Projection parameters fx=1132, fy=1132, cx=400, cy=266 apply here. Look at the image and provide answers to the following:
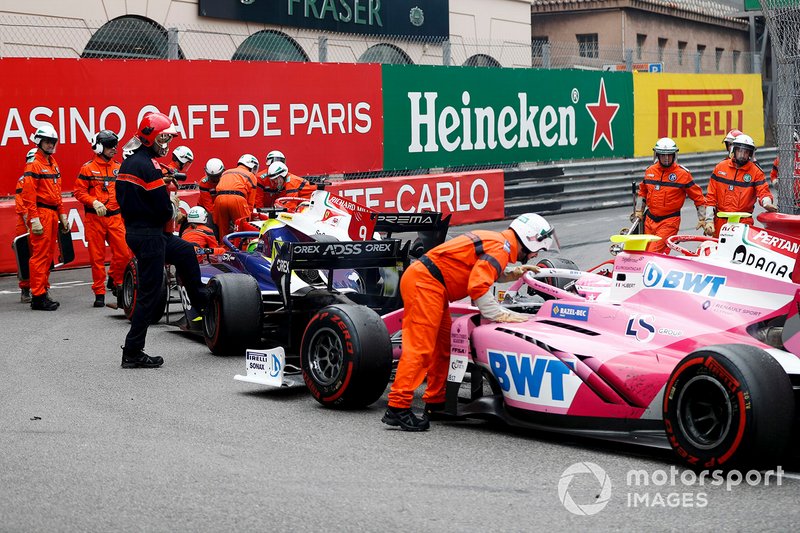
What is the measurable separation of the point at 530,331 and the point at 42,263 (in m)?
6.93

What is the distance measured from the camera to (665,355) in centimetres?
622

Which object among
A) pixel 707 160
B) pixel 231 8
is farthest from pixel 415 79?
pixel 707 160

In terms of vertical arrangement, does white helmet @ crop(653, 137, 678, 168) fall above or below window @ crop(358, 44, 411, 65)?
below

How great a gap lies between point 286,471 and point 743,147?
7.78 meters

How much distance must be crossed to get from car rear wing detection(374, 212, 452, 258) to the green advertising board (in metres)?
8.47

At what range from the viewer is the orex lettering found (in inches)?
742

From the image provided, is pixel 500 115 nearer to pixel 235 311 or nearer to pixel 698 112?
pixel 698 112

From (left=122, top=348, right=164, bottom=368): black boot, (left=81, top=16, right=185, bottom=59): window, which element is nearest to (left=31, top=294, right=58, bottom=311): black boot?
(left=122, top=348, right=164, bottom=368): black boot

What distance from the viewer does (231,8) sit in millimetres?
20281

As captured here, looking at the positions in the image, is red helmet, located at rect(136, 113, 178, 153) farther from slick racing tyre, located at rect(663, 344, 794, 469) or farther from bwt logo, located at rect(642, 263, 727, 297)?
slick racing tyre, located at rect(663, 344, 794, 469)

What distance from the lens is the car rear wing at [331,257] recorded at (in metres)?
8.12

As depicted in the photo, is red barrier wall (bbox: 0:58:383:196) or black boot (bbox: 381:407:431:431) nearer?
black boot (bbox: 381:407:431:431)

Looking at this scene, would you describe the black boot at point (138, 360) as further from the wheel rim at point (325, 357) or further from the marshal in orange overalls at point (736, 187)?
the marshal in orange overalls at point (736, 187)

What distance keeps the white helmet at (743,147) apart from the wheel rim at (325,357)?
20.9 ft
